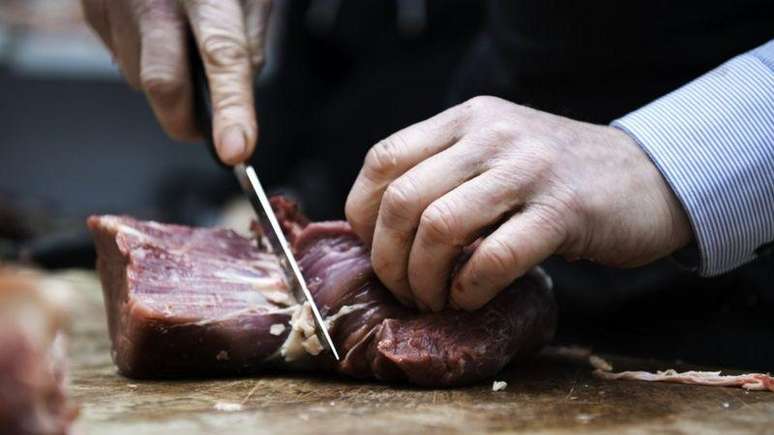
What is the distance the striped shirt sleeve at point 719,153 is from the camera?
2072 millimetres

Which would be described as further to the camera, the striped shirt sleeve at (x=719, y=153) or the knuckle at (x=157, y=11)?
the knuckle at (x=157, y=11)

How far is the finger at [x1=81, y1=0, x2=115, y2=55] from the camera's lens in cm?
300

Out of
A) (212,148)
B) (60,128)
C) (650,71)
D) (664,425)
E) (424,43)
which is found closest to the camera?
(664,425)

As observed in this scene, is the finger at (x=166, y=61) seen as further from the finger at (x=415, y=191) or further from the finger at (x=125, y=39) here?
the finger at (x=415, y=191)

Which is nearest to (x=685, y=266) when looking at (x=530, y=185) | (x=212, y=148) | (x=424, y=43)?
(x=530, y=185)

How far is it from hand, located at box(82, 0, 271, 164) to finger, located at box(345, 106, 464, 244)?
1.76 feet

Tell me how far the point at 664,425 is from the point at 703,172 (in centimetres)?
64

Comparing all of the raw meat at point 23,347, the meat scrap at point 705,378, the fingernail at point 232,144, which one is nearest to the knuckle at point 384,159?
the fingernail at point 232,144

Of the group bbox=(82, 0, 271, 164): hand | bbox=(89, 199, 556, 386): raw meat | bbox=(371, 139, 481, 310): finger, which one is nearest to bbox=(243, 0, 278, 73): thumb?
bbox=(82, 0, 271, 164): hand

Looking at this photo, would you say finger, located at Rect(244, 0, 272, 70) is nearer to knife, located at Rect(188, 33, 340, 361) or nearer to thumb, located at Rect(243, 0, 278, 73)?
thumb, located at Rect(243, 0, 278, 73)

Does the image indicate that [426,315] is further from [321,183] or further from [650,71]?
[321,183]

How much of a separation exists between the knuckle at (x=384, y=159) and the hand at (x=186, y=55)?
55 centimetres

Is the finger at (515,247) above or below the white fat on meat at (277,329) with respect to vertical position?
above

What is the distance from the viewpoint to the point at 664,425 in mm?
1692
